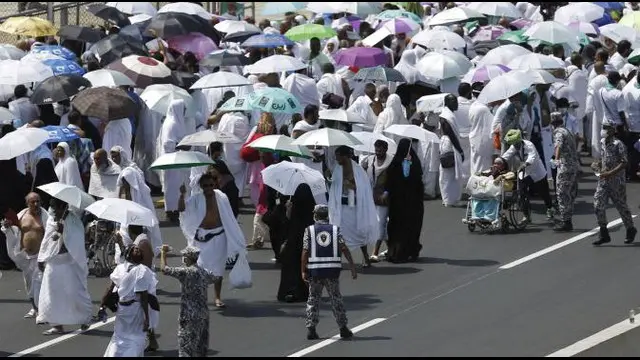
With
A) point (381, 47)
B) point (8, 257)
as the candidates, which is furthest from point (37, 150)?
point (381, 47)

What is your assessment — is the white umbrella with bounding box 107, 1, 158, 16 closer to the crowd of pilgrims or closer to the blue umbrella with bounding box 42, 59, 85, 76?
the crowd of pilgrims

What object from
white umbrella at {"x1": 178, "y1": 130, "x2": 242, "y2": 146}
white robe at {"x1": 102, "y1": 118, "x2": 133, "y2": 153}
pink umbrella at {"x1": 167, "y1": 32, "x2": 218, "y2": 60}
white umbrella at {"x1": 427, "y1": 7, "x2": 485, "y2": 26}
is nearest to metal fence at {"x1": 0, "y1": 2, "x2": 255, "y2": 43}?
pink umbrella at {"x1": 167, "y1": 32, "x2": 218, "y2": 60}

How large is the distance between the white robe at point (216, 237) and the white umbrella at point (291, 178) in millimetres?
764

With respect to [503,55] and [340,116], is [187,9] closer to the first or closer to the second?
[503,55]

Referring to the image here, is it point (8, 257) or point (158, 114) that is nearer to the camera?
point (8, 257)

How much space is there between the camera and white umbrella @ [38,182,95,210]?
19.1m

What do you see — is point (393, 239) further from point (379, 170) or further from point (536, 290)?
point (536, 290)

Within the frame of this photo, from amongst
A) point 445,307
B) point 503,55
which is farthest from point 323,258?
point 503,55

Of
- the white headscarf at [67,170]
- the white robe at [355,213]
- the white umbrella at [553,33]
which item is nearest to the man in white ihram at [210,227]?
the white robe at [355,213]

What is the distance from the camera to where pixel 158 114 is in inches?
1043

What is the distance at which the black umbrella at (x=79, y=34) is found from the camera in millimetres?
30641

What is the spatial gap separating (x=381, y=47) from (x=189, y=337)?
14.6 meters

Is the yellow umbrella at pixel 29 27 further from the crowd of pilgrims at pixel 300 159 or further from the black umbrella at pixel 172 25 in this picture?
the crowd of pilgrims at pixel 300 159

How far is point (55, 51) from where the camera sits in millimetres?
28203
